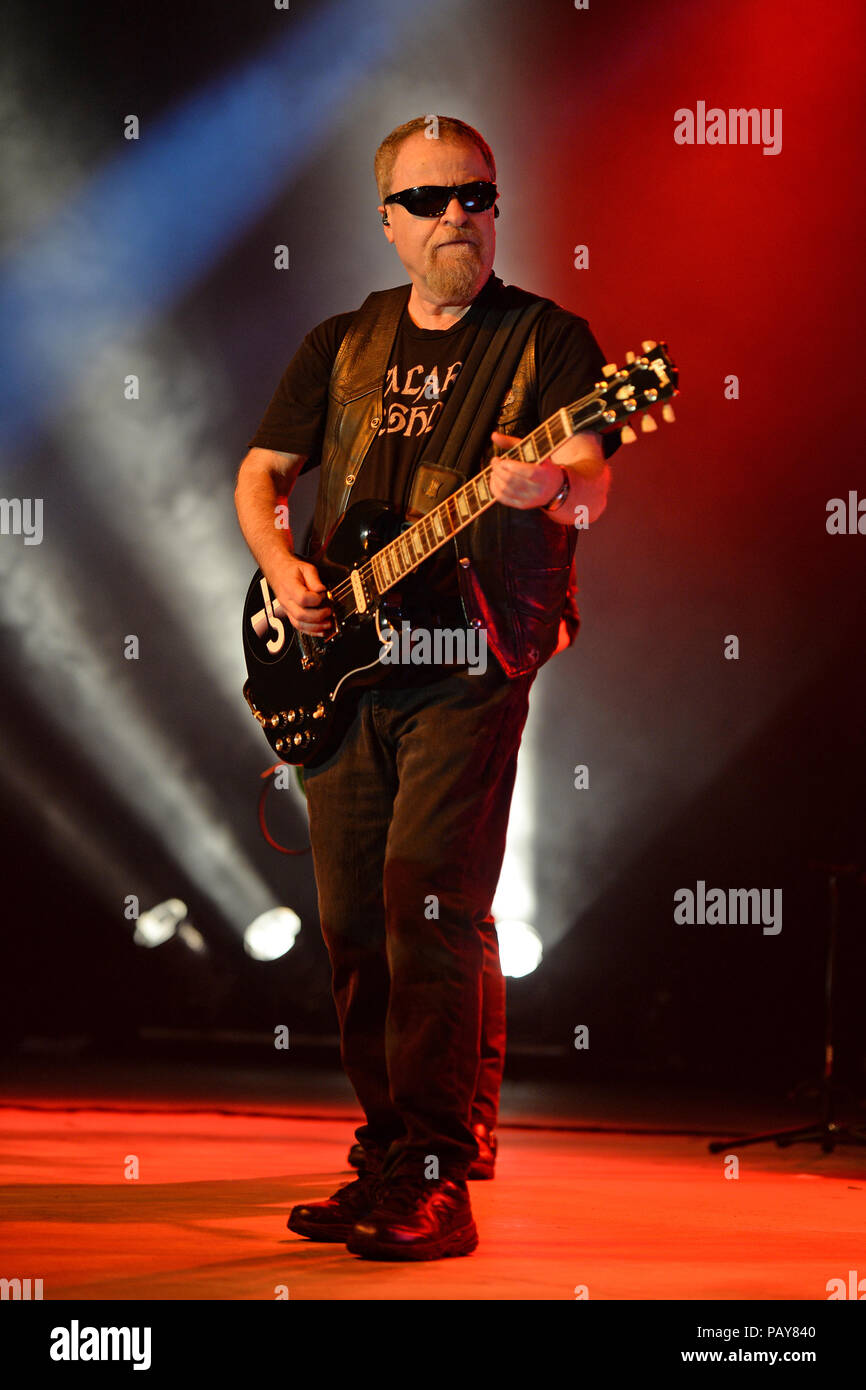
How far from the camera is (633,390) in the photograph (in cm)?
241

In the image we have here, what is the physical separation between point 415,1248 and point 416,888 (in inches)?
23.5

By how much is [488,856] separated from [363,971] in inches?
13.3

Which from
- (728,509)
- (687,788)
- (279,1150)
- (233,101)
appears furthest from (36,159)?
(279,1150)

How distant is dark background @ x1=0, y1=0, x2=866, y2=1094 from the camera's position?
5492 millimetres

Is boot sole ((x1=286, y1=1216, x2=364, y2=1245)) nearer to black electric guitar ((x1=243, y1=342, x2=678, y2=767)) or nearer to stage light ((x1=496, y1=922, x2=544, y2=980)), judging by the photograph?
black electric guitar ((x1=243, y1=342, x2=678, y2=767))

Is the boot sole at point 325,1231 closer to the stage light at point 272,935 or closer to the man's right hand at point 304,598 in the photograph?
the man's right hand at point 304,598

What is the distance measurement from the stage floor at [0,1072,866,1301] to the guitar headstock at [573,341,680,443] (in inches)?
53.9

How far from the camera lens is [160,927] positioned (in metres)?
5.79

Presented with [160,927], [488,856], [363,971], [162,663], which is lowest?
[160,927]

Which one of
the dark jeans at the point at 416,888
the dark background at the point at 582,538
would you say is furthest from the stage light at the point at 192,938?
the dark jeans at the point at 416,888

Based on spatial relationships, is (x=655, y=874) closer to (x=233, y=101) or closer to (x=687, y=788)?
(x=687, y=788)

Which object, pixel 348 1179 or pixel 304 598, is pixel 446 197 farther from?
pixel 348 1179

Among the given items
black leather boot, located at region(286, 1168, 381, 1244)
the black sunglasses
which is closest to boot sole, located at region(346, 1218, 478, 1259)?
black leather boot, located at region(286, 1168, 381, 1244)

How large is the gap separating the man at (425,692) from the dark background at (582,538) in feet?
9.21
